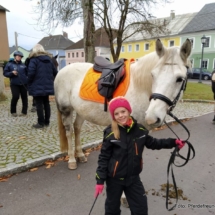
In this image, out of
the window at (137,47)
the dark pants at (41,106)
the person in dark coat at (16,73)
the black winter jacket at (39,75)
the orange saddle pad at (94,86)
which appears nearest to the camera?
the orange saddle pad at (94,86)

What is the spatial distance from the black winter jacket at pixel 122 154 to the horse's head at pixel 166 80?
19 cm

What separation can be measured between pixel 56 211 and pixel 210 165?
285 cm

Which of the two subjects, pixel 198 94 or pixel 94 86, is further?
pixel 198 94

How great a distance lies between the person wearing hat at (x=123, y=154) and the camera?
1898 mm

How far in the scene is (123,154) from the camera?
191 centimetres

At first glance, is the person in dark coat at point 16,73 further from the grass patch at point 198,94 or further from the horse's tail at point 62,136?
the grass patch at point 198,94

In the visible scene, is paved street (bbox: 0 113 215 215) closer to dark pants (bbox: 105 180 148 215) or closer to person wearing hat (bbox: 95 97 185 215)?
dark pants (bbox: 105 180 148 215)

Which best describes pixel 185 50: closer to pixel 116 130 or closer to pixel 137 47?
pixel 116 130

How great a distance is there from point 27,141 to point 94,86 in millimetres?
2715

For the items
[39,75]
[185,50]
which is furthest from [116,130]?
[39,75]

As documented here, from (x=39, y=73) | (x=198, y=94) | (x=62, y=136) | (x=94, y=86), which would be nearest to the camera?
(x=94, y=86)

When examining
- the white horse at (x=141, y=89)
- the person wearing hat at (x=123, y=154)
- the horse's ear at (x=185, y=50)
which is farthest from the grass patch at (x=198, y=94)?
the person wearing hat at (x=123, y=154)

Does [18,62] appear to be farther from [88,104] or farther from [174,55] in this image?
[174,55]

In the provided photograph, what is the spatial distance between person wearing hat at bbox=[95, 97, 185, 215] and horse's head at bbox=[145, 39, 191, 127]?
0.66 feet
